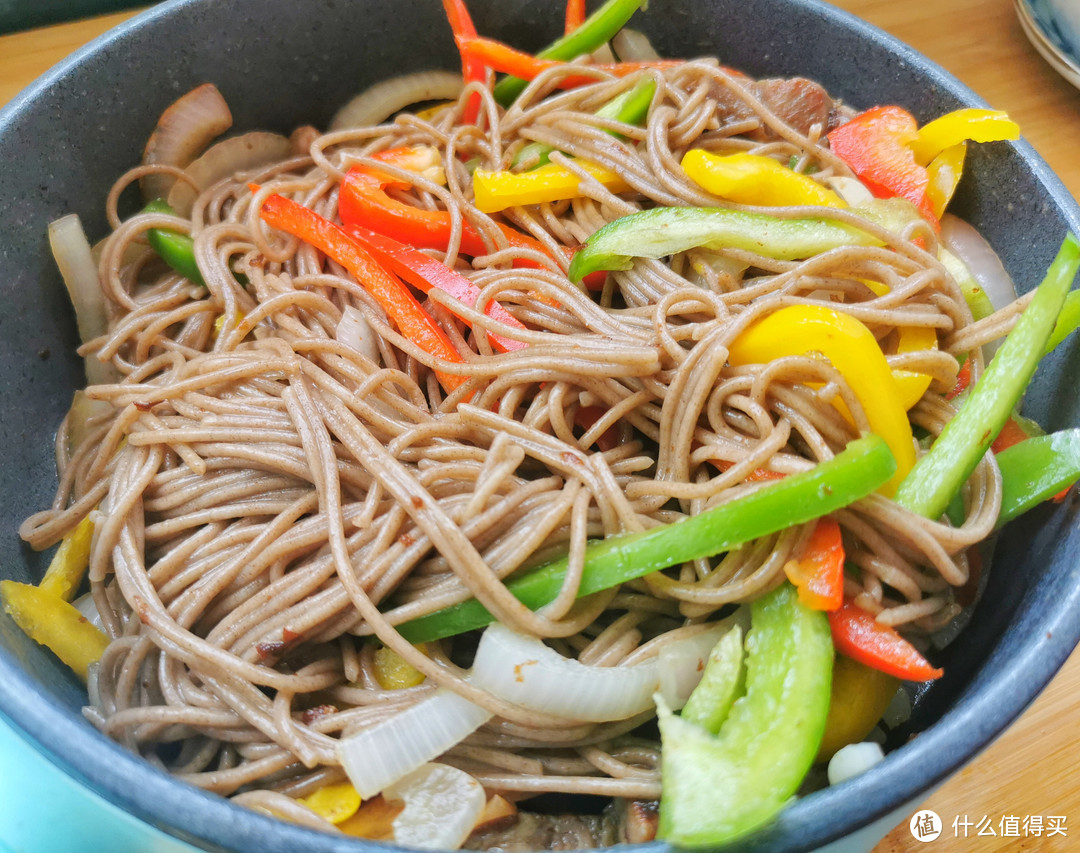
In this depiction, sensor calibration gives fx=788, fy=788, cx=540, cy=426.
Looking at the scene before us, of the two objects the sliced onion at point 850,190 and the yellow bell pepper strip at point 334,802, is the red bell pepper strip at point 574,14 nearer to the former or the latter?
the sliced onion at point 850,190

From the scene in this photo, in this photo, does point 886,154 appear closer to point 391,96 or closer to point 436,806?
point 391,96

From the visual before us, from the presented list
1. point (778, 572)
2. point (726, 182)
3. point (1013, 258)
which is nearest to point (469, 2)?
point (726, 182)

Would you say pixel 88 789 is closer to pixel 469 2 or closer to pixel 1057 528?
pixel 1057 528

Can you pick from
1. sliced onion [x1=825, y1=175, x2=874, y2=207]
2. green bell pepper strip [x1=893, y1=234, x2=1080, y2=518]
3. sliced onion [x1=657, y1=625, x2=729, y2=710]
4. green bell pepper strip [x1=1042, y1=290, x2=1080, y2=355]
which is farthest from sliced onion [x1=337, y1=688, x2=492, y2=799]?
sliced onion [x1=825, y1=175, x2=874, y2=207]

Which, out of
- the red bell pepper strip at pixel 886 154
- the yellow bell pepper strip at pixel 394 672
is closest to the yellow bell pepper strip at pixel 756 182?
the red bell pepper strip at pixel 886 154

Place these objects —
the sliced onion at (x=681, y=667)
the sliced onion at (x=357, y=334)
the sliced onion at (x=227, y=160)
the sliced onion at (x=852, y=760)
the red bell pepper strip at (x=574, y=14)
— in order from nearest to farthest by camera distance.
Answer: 1. the sliced onion at (x=852, y=760)
2. the sliced onion at (x=681, y=667)
3. the sliced onion at (x=357, y=334)
4. the sliced onion at (x=227, y=160)
5. the red bell pepper strip at (x=574, y=14)

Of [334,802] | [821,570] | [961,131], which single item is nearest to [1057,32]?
[961,131]
